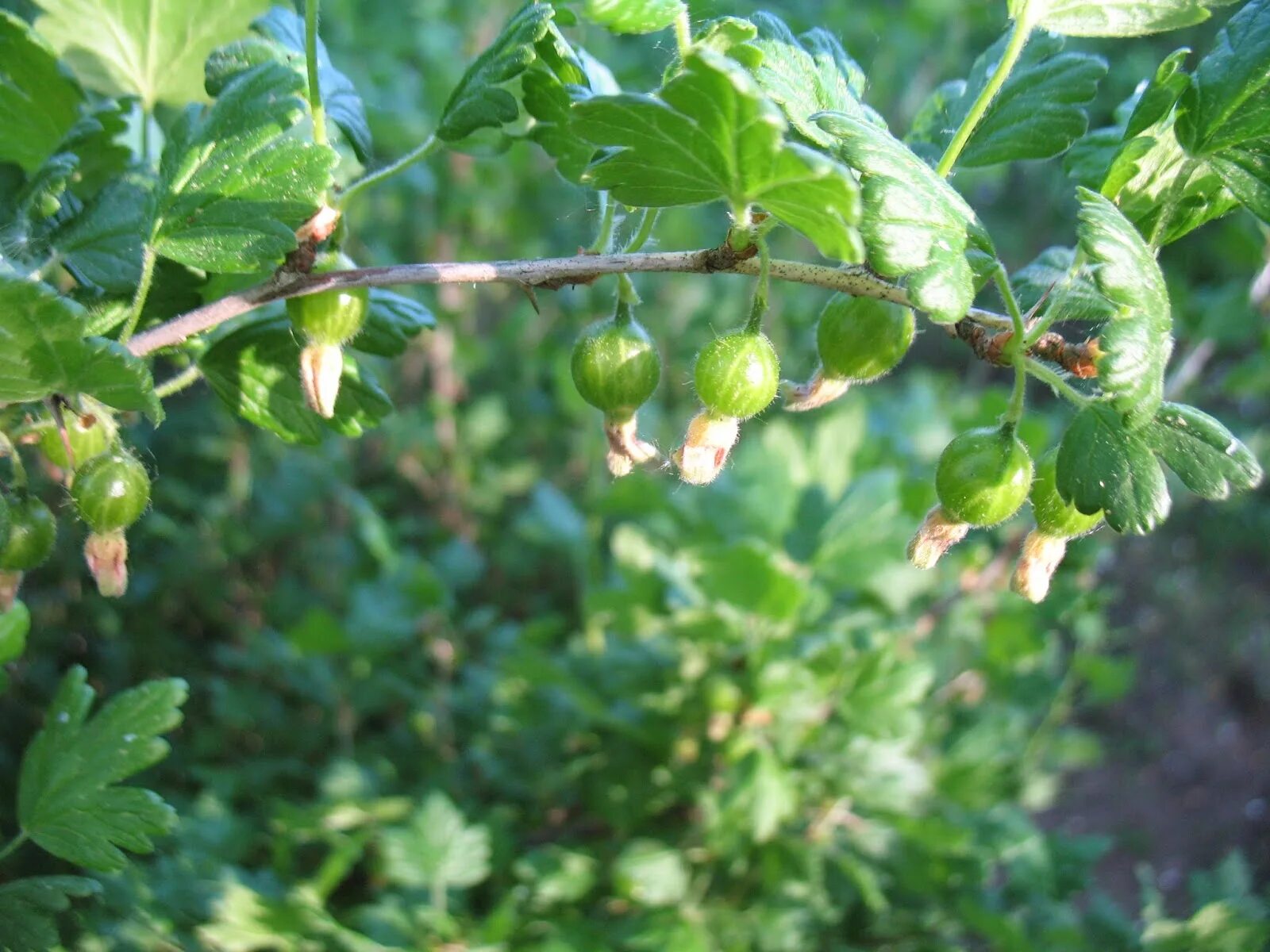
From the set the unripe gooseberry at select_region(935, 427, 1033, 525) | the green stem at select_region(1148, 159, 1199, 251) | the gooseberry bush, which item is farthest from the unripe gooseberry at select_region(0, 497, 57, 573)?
the green stem at select_region(1148, 159, 1199, 251)

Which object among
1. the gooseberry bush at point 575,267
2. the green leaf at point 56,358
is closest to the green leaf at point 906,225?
the gooseberry bush at point 575,267

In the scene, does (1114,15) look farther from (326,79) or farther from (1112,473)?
(326,79)

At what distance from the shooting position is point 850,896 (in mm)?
1969

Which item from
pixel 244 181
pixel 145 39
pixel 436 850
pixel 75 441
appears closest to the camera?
pixel 244 181

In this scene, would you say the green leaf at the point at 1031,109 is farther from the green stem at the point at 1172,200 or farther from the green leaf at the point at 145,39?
the green leaf at the point at 145,39

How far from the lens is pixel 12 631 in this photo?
3.49 ft

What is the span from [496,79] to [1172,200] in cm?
63

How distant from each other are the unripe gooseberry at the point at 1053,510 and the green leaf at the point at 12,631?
40.7 inches

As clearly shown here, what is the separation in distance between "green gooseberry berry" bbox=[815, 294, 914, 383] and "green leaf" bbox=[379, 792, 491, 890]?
3.58ft

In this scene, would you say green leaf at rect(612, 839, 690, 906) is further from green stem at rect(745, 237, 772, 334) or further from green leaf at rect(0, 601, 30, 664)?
green stem at rect(745, 237, 772, 334)

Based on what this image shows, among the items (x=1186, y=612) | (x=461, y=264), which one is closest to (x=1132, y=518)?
(x=461, y=264)

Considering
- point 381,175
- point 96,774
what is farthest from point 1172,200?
point 96,774

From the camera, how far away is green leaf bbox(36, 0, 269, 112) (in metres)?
1.11

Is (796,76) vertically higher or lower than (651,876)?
higher
